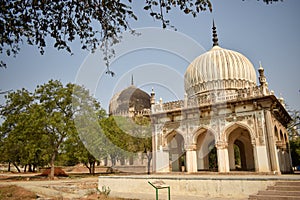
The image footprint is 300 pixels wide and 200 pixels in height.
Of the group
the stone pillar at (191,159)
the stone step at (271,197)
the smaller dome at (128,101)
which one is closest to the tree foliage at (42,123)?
the stone pillar at (191,159)

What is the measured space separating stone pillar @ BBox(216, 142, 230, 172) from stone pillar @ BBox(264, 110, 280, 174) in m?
2.39

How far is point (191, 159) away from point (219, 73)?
621 cm

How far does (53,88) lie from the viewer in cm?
2241

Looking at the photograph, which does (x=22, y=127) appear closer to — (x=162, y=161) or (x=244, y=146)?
(x=162, y=161)

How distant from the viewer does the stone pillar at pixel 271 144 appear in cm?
1379

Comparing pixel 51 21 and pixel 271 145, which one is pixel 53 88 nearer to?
pixel 271 145

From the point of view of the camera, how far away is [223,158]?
1557cm

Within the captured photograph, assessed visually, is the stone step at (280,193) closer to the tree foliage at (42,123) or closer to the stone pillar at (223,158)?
the stone pillar at (223,158)

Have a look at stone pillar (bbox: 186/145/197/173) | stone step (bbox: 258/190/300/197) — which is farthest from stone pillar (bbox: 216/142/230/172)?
stone step (bbox: 258/190/300/197)

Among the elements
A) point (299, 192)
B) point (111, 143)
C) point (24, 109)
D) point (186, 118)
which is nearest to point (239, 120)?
point (186, 118)

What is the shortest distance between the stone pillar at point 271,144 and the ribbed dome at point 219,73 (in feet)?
13.5

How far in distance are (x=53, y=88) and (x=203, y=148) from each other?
12949 mm

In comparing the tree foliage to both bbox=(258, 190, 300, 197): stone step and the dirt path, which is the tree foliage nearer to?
the dirt path

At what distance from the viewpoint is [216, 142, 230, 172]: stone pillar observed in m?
15.4
